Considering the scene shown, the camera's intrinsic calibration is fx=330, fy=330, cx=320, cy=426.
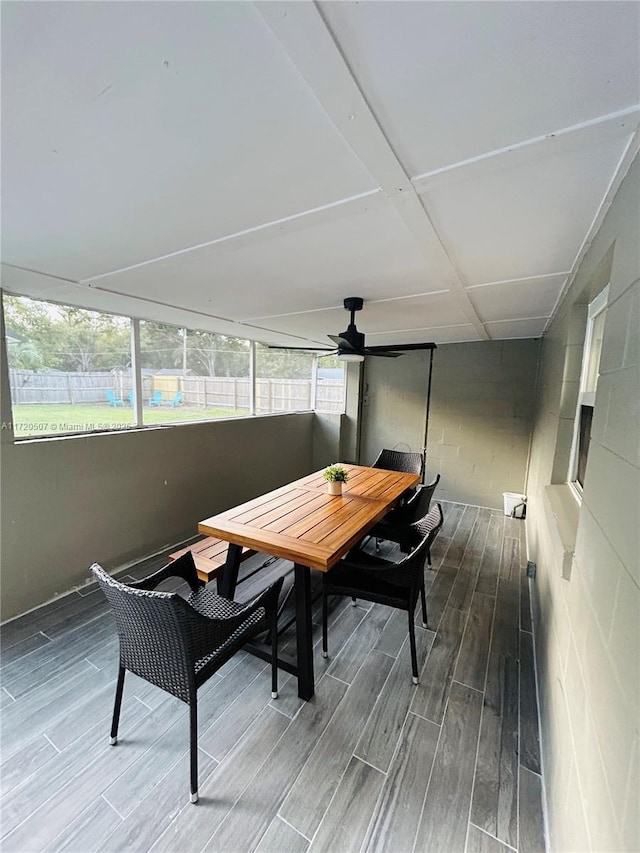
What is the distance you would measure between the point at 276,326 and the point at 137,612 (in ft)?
9.39

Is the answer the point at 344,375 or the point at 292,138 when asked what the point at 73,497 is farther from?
the point at 344,375

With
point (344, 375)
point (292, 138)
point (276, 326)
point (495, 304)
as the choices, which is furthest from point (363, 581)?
point (344, 375)

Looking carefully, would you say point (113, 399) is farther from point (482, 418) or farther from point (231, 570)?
point (482, 418)

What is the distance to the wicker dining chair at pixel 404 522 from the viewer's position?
2.60 m

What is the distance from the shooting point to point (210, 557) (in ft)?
7.66

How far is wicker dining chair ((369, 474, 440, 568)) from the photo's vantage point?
2.60 m

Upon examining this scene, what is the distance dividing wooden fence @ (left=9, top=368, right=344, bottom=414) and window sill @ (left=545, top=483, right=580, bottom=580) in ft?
10.7

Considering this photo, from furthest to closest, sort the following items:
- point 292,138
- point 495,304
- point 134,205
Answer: point 495,304, point 134,205, point 292,138

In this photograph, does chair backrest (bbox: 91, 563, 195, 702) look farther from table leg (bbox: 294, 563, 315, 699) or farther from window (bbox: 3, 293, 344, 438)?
window (bbox: 3, 293, 344, 438)

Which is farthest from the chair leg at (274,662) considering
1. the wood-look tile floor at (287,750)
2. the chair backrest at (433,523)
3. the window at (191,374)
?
the window at (191,374)

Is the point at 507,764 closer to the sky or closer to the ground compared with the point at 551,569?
closer to the ground

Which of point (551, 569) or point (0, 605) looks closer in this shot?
point (551, 569)

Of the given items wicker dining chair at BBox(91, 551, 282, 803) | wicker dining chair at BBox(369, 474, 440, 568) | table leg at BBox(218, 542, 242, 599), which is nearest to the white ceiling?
wicker dining chair at BBox(91, 551, 282, 803)

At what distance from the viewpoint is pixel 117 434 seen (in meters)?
2.75
